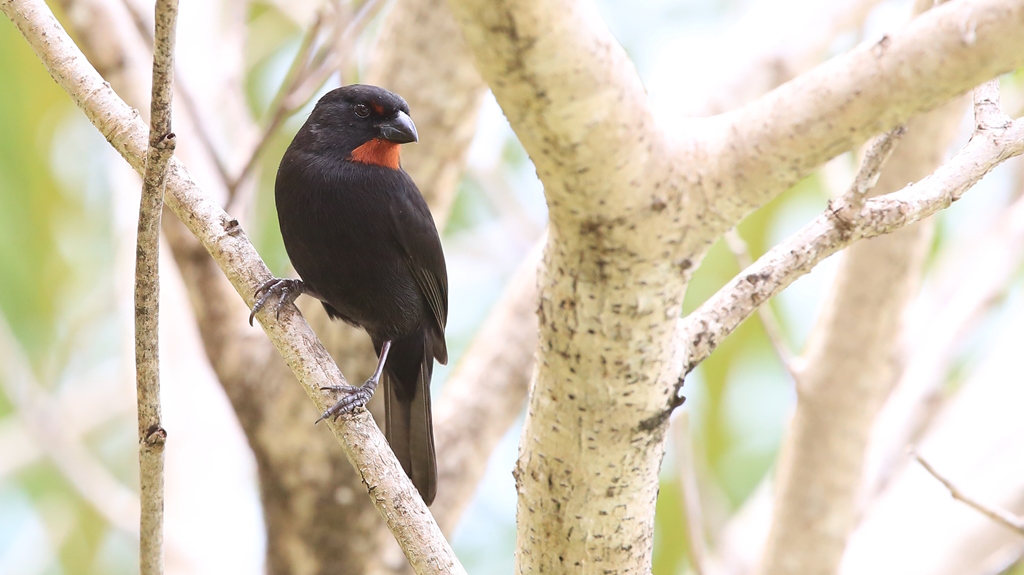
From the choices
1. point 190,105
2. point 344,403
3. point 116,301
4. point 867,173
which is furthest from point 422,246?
point 116,301

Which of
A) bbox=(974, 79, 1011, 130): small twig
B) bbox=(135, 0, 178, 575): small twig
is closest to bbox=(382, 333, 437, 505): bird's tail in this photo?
bbox=(135, 0, 178, 575): small twig

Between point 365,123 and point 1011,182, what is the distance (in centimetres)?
378

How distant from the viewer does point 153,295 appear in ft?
7.08

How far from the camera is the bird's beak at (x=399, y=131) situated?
3600mm

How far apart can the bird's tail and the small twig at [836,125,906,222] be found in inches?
74.4

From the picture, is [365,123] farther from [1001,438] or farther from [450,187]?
[1001,438]

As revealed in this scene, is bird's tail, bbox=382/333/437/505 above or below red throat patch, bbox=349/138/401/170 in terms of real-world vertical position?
below

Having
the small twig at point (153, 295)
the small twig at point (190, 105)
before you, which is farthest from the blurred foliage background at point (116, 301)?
the small twig at point (153, 295)

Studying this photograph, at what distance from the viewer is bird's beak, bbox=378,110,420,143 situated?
360cm

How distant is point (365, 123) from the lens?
3645 mm

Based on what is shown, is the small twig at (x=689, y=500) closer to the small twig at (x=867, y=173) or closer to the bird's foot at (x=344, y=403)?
the bird's foot at (x=344, y=403)

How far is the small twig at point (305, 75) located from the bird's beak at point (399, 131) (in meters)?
0.42

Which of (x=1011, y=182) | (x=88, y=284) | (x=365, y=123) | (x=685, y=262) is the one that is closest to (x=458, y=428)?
(x=365, y=123)

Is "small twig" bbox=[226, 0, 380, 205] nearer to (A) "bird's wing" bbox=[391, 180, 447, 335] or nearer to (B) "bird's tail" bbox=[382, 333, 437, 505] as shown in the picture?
(A) "bird's wing" bbox=[391, 180, 447, 335]
